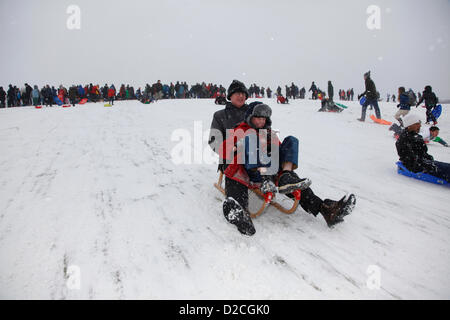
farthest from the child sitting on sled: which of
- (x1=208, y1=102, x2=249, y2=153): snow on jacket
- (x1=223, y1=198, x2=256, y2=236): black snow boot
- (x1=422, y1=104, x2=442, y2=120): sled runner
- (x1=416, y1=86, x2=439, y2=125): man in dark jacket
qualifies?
(x1=422, y1=104, x2=442, y2=120): sled runner

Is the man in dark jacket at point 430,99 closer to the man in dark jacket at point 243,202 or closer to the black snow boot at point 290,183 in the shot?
the man in dark jacket at point 243,202

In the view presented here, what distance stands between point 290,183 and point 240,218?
24.1 inches

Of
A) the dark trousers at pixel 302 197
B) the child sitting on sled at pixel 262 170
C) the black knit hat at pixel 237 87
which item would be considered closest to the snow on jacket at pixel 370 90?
the black knit hat at pixel 237 87

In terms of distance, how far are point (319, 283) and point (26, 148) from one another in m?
6.24

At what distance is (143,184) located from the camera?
11.3ft

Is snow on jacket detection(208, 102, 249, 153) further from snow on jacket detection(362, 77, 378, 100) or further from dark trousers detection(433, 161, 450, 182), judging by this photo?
snow on jacket detection(362, 77, 378, 100)

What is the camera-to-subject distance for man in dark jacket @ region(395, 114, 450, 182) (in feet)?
11.5

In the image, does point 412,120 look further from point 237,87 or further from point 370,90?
point 370,90

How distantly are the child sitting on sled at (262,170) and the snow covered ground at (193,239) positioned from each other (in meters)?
0.24

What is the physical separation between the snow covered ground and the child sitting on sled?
0.80ft

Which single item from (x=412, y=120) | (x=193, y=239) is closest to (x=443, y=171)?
(x=412, y=120)

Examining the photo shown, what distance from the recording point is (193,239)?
2162mm

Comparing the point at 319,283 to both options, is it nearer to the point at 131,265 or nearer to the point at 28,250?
the point at 131,265
